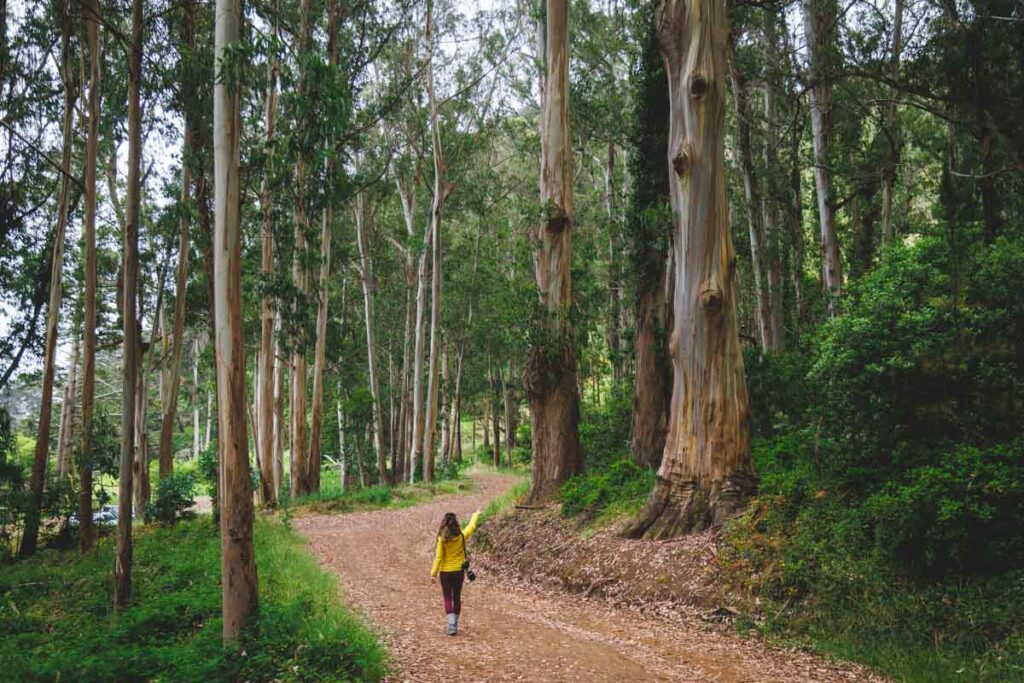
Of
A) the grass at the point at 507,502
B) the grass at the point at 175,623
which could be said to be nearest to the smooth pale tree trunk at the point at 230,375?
the grass at the point at 175,623

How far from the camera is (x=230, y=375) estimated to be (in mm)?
6430

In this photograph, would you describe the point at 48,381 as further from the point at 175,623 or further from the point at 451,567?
the point at 451,567

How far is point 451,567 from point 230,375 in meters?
3.04

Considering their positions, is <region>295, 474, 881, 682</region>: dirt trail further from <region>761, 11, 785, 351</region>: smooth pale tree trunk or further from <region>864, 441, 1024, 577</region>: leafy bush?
<region>761, 11, 785, 351</region>: smooth pale tree trunk

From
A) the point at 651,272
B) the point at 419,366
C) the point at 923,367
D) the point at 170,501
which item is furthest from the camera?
the point at 419,366

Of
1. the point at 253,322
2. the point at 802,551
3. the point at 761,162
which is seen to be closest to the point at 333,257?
the point at 253,322

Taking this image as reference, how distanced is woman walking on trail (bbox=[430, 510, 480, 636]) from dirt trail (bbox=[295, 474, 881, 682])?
22 cm

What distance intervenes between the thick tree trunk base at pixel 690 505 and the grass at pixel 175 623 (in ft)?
12.8

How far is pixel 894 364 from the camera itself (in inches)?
281

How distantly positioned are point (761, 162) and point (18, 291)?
20.4 metres

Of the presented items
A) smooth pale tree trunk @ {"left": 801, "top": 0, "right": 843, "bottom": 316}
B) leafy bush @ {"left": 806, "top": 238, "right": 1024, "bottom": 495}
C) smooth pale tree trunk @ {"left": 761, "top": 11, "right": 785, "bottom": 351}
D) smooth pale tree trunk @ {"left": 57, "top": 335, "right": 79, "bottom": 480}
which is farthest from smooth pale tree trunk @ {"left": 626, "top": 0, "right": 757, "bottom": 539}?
smooth pale tree trunk @ {"left": 57, "top": 335, "right": 79, "bottom": 480}

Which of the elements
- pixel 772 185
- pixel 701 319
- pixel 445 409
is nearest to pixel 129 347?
pixel 701 319

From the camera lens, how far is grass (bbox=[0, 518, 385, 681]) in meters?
5.67

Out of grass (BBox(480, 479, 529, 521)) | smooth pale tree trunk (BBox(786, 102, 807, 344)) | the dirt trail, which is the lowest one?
the dirt trail
